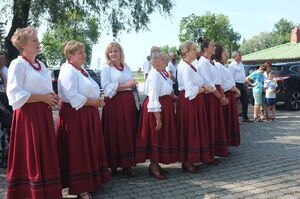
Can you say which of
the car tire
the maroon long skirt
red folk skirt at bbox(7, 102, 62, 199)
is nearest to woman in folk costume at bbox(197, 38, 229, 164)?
the maroon long skirt

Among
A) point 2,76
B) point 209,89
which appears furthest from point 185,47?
point 2,76

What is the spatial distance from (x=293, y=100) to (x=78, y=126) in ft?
32.8

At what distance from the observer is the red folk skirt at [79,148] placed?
408 cm

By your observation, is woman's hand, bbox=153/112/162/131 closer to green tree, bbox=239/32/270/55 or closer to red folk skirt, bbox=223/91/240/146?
red folk skirt, bbox=223/91/240/146

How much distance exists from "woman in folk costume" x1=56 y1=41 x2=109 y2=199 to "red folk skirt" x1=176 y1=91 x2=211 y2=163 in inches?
55.0

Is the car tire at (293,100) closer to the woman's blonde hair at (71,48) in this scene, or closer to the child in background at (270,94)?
the child in background at (270,94)

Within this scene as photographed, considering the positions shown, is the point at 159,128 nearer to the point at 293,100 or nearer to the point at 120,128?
the point at 120,128

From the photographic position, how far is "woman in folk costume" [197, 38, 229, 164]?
546cm

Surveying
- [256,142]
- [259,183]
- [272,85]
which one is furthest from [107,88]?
[272,85]

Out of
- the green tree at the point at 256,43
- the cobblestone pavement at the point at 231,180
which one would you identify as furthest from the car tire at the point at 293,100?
the green tree at the point at 256,43

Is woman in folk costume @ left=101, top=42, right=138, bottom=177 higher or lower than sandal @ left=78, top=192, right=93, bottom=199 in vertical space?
higher

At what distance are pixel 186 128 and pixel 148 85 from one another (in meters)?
0.86

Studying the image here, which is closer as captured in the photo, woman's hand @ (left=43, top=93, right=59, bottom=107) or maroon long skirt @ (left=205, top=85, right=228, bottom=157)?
woman's hand @ (left=43, top=93, right=59, bottom=107)

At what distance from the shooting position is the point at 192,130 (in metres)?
5.10
